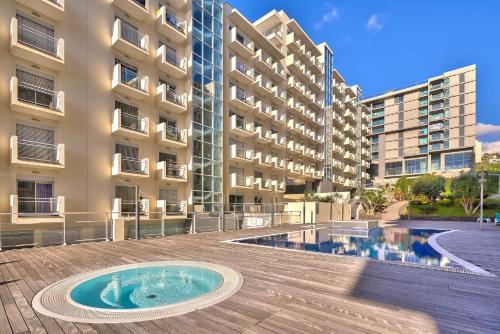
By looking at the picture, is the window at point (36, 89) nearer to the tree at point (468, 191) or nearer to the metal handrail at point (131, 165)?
the metal handrail at point (131, 165)

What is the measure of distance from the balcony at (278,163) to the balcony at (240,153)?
373cm

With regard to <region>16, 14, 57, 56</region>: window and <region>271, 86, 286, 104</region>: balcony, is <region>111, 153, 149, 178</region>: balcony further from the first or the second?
<region>271, 86, 286, 104</region>: balcony

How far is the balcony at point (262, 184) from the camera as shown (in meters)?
27.0

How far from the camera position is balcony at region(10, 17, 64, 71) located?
487 inches

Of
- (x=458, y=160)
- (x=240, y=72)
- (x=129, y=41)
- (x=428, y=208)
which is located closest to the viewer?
(x=129, y=41)

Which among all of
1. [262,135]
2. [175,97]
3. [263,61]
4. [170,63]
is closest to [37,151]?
[175,97]

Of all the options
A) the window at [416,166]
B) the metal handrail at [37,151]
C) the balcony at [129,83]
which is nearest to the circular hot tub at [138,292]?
the metal handrail at [37,151]

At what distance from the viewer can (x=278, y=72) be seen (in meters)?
31.2

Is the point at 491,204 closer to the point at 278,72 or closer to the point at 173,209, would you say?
the point at 278,72

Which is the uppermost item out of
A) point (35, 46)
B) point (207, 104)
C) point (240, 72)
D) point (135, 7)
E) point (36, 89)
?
point (135, 7)

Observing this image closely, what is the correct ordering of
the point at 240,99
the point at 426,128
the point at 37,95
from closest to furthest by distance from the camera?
1. the point at 37,95
2. the point at 240,99
3. the point at 426,128

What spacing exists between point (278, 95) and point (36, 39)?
22750 mm

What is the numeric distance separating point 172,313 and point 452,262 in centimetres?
788

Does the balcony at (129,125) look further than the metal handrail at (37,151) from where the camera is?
Yes
